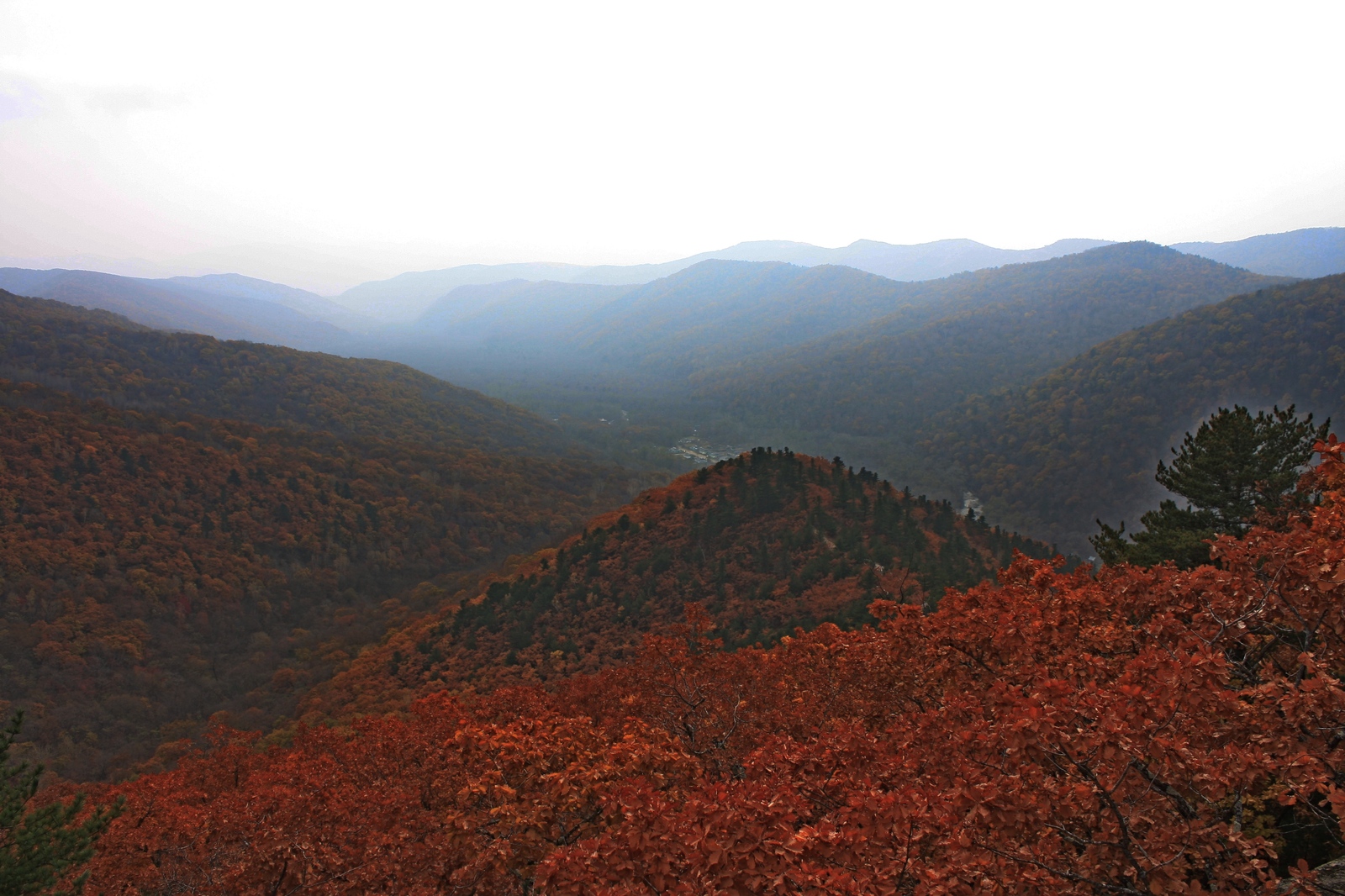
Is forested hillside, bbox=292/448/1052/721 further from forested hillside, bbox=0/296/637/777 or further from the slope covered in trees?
the slope covered in trees

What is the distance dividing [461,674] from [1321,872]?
48.9m

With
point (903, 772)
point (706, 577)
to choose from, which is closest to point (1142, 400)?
point (706, 577)

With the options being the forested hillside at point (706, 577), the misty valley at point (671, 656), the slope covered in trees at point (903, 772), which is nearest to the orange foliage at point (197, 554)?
the misty valley at point (671, 656)

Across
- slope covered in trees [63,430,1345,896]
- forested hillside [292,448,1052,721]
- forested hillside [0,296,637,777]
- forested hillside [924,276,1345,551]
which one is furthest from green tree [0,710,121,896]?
forested hillside [924,276,1345,551]

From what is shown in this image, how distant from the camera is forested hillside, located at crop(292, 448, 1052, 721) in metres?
43.1

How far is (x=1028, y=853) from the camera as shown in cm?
681

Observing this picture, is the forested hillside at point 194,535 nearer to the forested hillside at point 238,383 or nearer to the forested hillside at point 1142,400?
the forested hillside at point 238,383

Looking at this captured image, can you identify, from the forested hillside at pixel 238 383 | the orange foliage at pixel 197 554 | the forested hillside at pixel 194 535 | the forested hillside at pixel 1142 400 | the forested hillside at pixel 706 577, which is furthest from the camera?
the forested hillside at pixel 238 383

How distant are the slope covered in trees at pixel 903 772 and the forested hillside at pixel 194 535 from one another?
4928cm

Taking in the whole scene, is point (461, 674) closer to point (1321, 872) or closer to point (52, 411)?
point (1321, 872)

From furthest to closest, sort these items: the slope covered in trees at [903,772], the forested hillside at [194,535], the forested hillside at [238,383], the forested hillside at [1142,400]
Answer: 1. the forested hillside at [238,383]
2. the forested hillside at [1142,400]
3. the forested hillside at [194,535]
4. the slope covered in trees at [903,772]

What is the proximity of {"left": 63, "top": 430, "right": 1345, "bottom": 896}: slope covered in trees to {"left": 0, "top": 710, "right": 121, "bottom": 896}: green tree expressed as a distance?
262cm

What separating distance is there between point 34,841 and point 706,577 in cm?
4201

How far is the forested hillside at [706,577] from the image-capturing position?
43.1 meters
